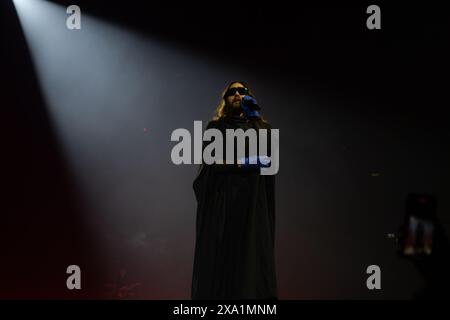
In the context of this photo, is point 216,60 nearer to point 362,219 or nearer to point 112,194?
point 112,194

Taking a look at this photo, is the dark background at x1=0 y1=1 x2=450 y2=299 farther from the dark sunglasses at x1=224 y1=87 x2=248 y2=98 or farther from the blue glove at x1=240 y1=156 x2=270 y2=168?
the blue glove at x1=240 y1=156 x2=270 y2=168

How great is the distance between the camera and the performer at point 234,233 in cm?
321

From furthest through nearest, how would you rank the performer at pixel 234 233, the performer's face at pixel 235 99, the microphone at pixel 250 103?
the performer's face at pixel 235 99 < the microphone at pixel 250 103 < the performer at pixel 234 233

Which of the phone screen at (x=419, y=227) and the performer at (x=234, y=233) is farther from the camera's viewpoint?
the phone screen at (x=419, y=227)

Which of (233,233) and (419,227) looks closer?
(233,233)

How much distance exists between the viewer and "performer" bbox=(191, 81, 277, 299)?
10.5ft

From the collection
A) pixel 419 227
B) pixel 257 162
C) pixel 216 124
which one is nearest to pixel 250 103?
pixel 216 124

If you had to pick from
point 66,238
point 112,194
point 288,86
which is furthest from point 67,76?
point 288,86

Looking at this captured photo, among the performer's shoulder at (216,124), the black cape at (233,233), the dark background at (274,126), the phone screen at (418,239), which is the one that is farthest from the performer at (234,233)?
the dark background at (274,126)

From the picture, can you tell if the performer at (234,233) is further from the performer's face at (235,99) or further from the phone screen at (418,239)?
the phone screen at (418,239)

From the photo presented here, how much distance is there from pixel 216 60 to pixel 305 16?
0.87 m

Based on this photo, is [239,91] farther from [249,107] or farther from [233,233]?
[233,233]

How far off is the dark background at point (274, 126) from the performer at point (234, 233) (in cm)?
110

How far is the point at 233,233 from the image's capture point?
3285 millimetres
